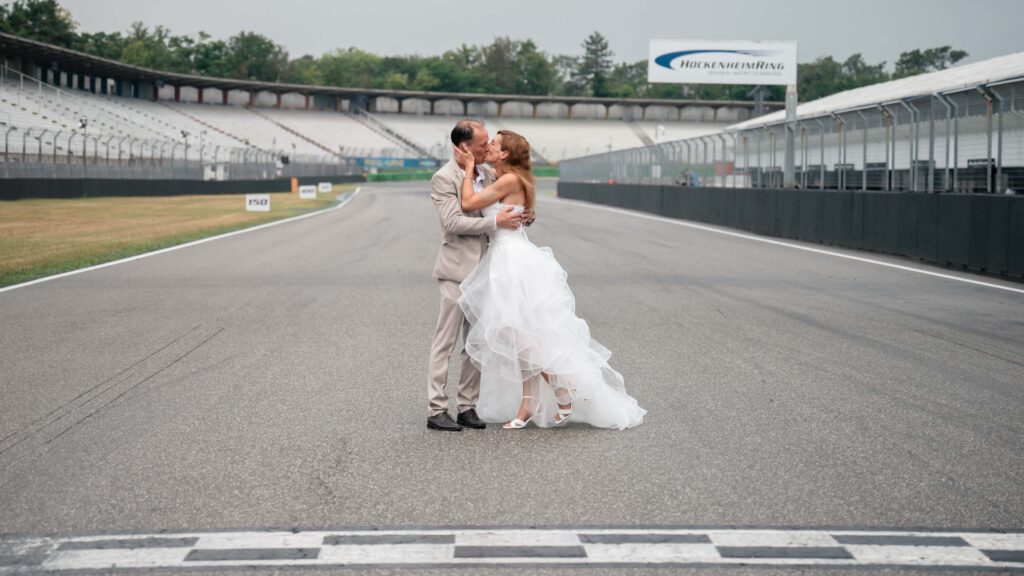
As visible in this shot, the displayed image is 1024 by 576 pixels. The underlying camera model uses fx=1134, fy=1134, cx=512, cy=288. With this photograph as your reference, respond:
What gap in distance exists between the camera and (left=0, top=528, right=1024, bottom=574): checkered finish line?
13.8 ft

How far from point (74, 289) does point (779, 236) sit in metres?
17.0

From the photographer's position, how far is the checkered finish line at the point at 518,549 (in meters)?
4.21

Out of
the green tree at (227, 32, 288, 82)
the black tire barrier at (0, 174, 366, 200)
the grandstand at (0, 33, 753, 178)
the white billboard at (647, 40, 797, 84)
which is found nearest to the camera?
the black tire barrier at (0, 174, 366, 200)

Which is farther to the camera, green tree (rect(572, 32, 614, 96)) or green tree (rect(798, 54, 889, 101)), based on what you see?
green tree (rect(572, 32, 614, 96))

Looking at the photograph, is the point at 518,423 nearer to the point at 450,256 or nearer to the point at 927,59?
the point at 450,256

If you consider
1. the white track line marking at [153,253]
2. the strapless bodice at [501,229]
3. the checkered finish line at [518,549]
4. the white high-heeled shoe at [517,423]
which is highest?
the strapless bodice at [501,229]

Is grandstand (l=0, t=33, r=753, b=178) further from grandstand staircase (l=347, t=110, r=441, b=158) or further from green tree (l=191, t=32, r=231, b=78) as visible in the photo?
green tree (l=191, t=32, r=231, b=78)

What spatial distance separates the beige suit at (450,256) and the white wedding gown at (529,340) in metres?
0.08

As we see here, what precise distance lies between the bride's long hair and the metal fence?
12.3m

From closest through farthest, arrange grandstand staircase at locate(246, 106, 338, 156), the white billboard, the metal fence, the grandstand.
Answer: the metal fence → the grandstand → the white billboard → grandstand staircase at locate(246, 106, 338, 156)

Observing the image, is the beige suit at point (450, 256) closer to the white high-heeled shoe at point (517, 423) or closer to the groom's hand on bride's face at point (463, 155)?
the groom's hand on bride's face at point (463, 155)

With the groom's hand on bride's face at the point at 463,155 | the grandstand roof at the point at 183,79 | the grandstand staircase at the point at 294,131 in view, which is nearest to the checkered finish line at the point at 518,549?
the groom's hand on bride's face at the point at 463,155

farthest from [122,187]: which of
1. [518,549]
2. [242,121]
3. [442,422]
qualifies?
[242,121]

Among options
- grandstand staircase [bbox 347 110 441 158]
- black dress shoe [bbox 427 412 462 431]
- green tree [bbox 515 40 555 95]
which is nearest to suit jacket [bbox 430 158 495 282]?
black dress shoe [bbox 427 412 462 431]
